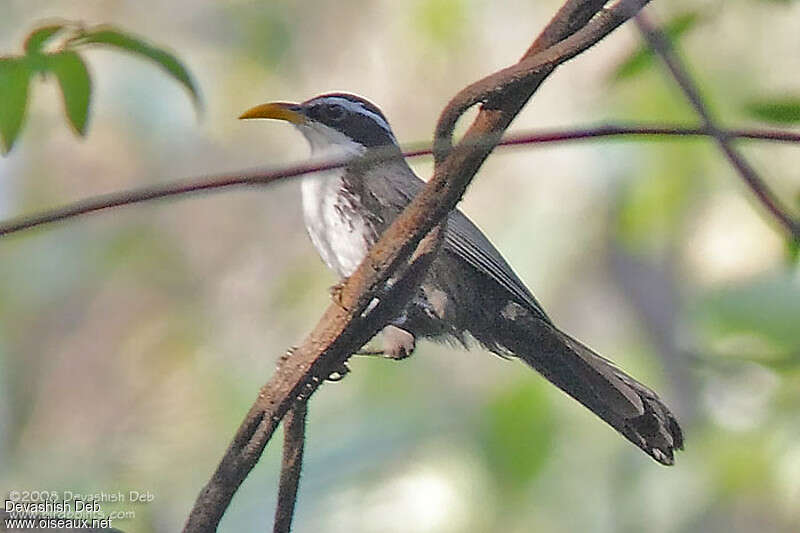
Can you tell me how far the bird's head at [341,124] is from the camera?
3.81m

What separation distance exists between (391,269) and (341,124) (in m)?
1.92

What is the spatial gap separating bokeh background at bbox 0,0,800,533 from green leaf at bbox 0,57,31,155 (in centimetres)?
196

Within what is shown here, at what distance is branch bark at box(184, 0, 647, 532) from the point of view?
176 centimetres

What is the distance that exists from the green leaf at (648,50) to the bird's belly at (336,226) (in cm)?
79

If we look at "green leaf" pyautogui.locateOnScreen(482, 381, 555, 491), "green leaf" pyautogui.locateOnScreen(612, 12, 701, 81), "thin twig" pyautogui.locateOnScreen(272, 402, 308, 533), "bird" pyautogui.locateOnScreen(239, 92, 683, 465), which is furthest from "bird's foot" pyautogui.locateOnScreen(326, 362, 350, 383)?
"green leaf" pyautogui.locateOnScreen(482, 381, 555, 491)

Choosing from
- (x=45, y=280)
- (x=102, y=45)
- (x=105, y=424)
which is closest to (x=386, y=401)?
(x=105, y=424)

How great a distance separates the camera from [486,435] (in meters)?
4.63

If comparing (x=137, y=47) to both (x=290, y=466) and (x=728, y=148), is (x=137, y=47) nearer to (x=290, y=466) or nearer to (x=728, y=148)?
(x=290, y=466)

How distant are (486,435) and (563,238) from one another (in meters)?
1.65

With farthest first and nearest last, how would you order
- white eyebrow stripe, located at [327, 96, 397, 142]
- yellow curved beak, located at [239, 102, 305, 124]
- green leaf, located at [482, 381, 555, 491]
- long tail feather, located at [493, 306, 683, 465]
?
green leaf, located at [482, 381, 555, 491] → white eyebrow stripe, located at [327, 96, 397, 142] → yellow curved beak, located at [239, 102, 305, 124] → long tail feather, located at [493, 306, 683, 465]

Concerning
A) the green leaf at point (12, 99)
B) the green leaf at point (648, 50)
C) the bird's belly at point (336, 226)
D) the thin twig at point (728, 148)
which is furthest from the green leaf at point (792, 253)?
the green leaf at point (12, 99)

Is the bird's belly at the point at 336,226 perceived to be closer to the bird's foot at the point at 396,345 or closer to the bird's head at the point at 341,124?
the bird's foot at the point at 396,345

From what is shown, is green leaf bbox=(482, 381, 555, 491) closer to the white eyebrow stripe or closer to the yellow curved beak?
the white eyebrow stripe

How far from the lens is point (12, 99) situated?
2467 mm
